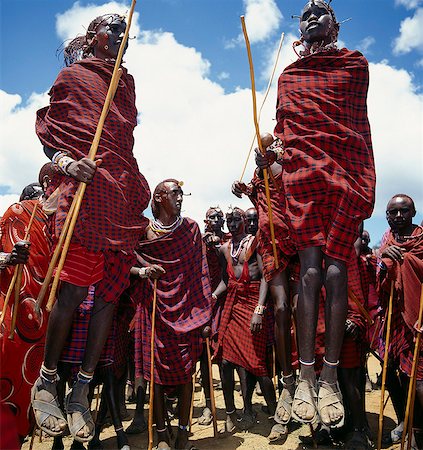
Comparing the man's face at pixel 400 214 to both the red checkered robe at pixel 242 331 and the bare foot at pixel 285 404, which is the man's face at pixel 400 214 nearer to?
the red checkered robe at pixel 242 331

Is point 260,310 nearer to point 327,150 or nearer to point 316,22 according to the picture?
point 327,150

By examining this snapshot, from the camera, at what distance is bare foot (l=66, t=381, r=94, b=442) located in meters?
3.36

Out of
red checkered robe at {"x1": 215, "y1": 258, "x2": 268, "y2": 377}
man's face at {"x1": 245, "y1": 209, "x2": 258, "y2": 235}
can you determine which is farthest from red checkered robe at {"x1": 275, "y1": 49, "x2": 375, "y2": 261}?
man's face at {"x1": 245, "y1": 209, "x2": 258, "y2": 235}

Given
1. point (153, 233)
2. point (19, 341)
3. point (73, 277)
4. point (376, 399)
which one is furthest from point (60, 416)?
point (376, 399)

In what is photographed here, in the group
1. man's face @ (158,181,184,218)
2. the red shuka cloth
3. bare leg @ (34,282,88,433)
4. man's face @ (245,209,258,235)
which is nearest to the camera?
bare leg @ (34,282,88,433)

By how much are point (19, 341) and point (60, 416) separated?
1472 millimetres

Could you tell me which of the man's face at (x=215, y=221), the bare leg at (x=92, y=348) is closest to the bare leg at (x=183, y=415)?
the bare leg at (x=92, y=348)

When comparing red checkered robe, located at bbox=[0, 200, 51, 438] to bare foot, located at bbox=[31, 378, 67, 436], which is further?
red checkered robe, located at bbox=[0, 200, 51, 438]

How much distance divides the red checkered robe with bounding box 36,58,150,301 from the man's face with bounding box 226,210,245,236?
11.8ft

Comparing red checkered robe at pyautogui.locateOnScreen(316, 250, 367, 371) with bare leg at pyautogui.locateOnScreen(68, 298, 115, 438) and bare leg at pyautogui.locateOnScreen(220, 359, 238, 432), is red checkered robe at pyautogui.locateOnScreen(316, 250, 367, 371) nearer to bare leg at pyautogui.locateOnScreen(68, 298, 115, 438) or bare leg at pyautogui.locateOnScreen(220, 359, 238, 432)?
bare leg at pyautogui.locateOnScreen(220, 359, 238, 432)

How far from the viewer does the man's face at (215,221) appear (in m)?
8.96

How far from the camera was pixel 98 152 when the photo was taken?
3.69m

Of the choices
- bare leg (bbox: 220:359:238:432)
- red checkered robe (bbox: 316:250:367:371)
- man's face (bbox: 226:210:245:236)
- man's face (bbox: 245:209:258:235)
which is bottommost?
bare leg (bbox: 220:359:238:432)

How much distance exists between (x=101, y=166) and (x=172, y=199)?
2058 mm
